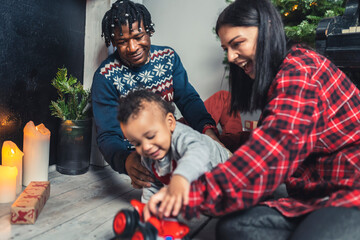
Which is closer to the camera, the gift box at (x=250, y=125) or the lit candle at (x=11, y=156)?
the lit candle at (x=11, y=156)

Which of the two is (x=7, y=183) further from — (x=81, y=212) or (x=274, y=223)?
(x=274, y=223)

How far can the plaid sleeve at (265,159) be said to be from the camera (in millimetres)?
838

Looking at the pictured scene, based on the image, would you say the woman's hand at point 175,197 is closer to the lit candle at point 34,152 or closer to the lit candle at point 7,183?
the lit candle at point 7,183

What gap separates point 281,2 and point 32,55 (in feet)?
4.89

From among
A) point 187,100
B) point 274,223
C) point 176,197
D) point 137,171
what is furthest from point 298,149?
point 187,100

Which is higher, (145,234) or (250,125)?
(145,234)

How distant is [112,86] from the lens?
63.0 inches

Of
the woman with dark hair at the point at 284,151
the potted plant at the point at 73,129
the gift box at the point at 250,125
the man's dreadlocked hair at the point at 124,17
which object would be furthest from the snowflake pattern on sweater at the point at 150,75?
the gift box at the point at 250,125

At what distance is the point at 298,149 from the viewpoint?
33.4 inches

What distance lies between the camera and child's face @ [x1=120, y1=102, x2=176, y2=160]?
1019mm

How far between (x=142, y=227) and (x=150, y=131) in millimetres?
303

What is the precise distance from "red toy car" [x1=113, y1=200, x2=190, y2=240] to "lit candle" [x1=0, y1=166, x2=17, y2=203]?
769 millimetres

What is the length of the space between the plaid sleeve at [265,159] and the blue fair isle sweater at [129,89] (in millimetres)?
665

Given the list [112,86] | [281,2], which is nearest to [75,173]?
[112,86]
